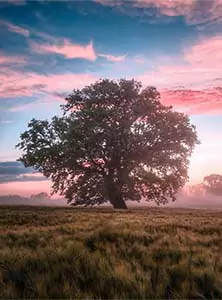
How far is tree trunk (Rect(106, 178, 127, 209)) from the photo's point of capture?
41.0m

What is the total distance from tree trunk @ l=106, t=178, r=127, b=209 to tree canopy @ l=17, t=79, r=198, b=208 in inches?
1.6

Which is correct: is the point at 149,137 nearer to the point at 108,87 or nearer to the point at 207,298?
the point at 108,87

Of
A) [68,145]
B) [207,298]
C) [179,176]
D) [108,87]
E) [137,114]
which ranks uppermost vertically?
[108,87]

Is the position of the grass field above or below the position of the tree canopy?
below

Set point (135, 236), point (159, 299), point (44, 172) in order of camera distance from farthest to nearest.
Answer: point (44, 172)
point (135, 236)
point (159, 299)

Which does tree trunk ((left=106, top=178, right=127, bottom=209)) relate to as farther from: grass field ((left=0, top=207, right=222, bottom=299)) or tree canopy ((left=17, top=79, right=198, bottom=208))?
grass field ((left=0, top=207, right=222, bottom=299))

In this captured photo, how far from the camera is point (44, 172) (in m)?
41.0

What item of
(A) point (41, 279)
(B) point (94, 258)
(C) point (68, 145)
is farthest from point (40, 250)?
(C) point (68, 145)

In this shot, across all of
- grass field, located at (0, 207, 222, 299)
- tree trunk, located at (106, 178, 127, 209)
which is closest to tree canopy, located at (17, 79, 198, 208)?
tree trunk, located at (106, 178, 127, 209)

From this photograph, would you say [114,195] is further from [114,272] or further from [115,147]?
[114,272]

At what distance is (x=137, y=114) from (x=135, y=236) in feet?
98.7

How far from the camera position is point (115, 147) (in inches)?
1532

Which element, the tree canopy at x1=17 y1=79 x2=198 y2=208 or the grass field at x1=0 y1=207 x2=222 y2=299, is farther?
the tree canopy at x1=17 y1=79 x2=198 y2=208

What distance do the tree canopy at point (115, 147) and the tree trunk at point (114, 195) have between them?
4 centimetres
